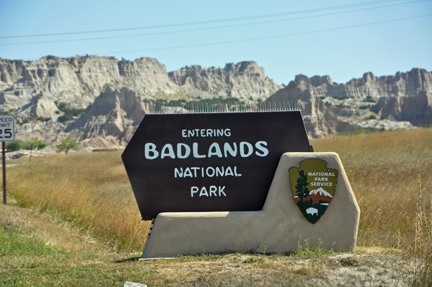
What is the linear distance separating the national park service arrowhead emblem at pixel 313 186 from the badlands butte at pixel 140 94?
35491 mm

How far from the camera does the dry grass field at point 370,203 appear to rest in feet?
17.7

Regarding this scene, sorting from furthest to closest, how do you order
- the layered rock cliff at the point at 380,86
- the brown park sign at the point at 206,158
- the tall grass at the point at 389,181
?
the layered rock cliff at the point at 380,86, the tall grass at the point at 389,181, the brown park sign at the point at 206,158

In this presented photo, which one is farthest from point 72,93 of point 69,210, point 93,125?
point 69,210

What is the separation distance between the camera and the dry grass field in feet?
17.7

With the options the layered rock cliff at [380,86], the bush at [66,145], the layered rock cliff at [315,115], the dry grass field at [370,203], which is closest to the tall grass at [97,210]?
the dry grass field at [370,203]

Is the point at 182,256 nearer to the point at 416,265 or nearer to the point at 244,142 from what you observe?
the point at 244,142

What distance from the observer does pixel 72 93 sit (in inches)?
5034

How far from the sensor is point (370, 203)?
8445mm

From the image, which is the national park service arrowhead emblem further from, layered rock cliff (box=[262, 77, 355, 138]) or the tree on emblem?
layered rock cliff (box=[262, 77, 355, 138])

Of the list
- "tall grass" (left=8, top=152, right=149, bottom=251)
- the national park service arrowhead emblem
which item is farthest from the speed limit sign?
the national park service arrowhead emblem

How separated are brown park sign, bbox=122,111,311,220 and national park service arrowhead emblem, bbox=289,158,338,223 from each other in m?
0.38

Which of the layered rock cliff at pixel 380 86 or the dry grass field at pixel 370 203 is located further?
the layered rock cliff at pixel 380 86

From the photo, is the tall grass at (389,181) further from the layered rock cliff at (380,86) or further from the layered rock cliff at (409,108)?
the layered rock cliff at (380,86)

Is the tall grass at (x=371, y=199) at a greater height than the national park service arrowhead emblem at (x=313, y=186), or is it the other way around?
the national park service arrowhead emblem at (x=313, y=186)
